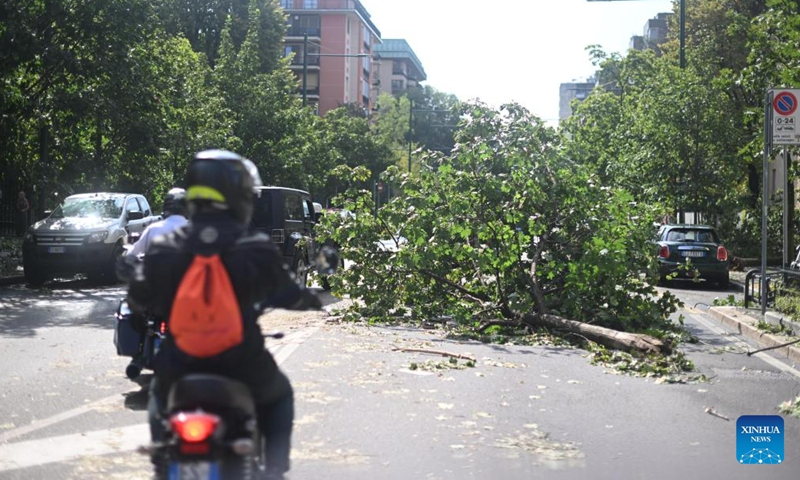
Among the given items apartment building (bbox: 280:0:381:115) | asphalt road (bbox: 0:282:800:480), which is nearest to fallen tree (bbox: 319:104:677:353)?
asphalt road (bbox: 0:282:800:480)

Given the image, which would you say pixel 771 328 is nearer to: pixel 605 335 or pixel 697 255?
pixel 605 335

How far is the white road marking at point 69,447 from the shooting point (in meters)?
5.89

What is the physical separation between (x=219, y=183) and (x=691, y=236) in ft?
73.2

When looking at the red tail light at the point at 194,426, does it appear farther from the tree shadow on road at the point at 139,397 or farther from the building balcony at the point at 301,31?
the building balcony at the point at 301,31

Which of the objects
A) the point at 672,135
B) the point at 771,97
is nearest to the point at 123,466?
the point at 771,97

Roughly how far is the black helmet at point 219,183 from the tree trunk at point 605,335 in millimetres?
7496

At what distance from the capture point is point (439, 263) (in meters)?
14.4

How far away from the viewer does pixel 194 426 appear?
3303mm

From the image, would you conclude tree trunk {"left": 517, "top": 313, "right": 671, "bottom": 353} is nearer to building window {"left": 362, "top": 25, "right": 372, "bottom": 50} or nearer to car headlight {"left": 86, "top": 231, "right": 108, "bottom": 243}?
car headlight {"left": 86, "top": 231, "right": 108, "bottom": 243}

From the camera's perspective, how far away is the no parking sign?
14.7 metres

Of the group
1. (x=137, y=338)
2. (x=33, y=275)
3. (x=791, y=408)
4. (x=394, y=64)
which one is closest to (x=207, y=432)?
(x=137, y=338)

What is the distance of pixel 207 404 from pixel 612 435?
4111mm

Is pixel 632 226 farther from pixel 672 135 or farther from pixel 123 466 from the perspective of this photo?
pixel 672 135

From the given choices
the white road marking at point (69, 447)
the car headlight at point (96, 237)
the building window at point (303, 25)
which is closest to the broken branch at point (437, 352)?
the white road marking at point (69, 447)
